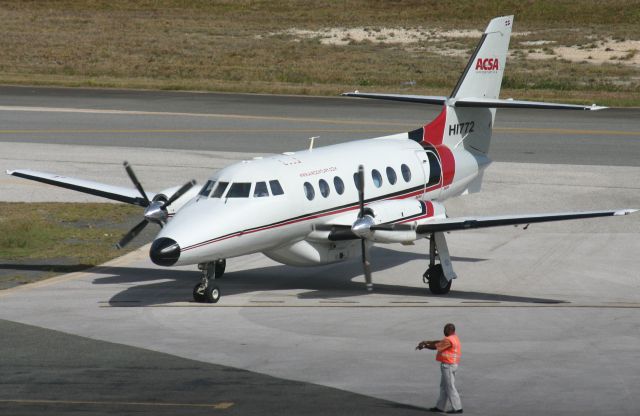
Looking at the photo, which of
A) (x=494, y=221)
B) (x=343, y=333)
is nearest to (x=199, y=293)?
(x=343, y=333)

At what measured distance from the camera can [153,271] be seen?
29.3 meters

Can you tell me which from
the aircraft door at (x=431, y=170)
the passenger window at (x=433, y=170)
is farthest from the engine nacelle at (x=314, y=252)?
the passenger window at (x=433, y=170)

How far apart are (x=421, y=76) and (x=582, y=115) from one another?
2185 centimetres

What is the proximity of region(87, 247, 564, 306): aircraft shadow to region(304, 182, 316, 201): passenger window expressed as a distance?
240cm

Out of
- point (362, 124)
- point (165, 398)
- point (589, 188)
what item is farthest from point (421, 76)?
point (165, 398)

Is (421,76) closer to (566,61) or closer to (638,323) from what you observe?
(566,61)

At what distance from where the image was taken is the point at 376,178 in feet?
91.1

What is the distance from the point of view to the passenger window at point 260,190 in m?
25.1

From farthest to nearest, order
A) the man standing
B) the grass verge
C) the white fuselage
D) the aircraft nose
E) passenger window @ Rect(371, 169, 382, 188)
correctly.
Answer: the grass verge < passenger window @ Rect(371, 169, 382, 188) < the white fuselage < the aircraft nose < the man standing

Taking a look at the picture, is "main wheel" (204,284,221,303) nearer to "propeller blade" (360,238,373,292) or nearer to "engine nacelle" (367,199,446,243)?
"propeller blade" (360,238,373,292)

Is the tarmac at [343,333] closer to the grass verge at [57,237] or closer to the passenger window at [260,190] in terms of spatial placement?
the grass verge at [57,237]

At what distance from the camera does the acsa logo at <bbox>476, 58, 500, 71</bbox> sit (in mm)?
32094

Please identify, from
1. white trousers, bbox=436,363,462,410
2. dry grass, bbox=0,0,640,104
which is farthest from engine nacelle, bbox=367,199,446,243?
dry grass, bbox=0,0,640,104

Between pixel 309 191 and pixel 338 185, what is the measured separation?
1066mm
